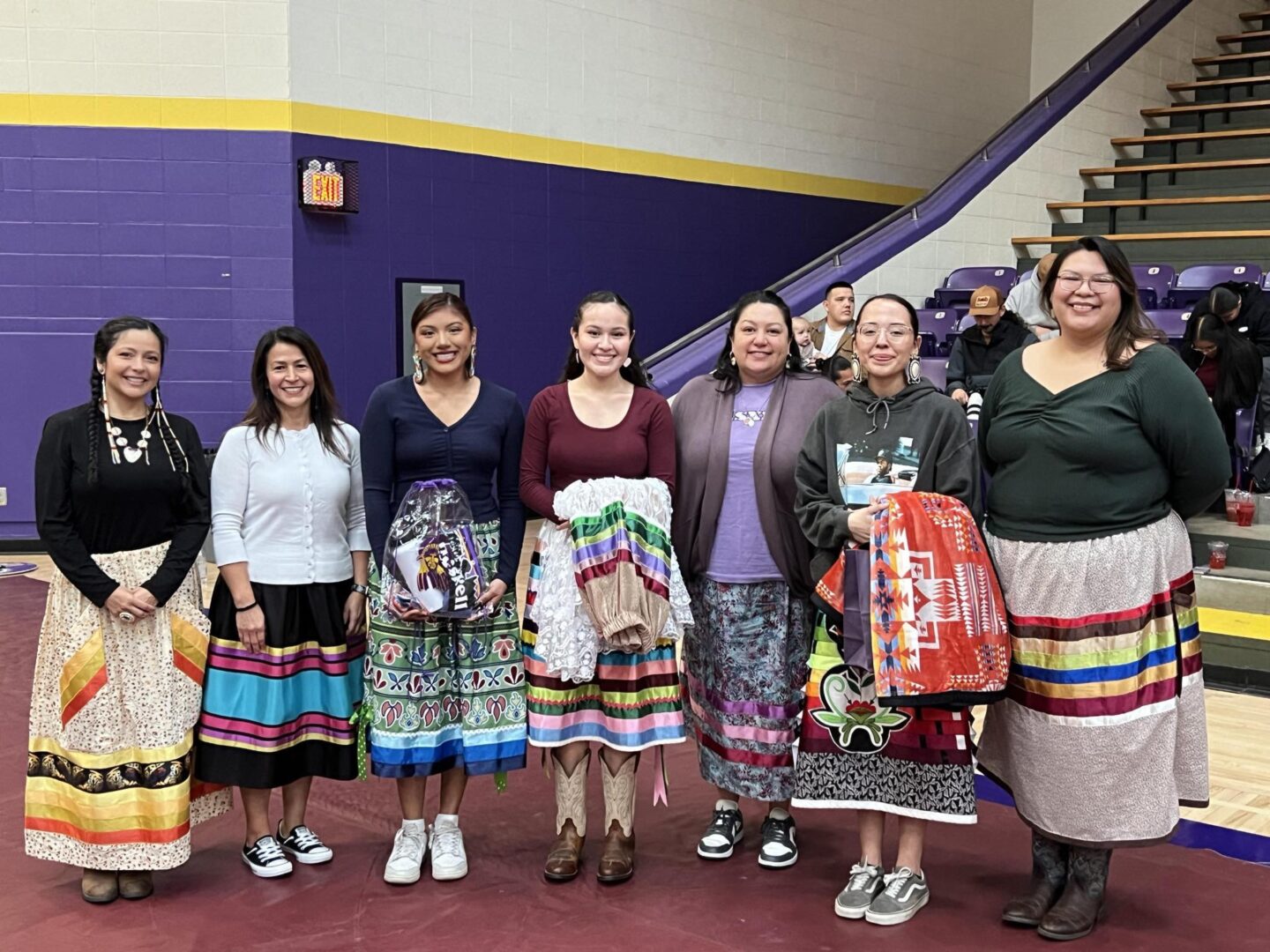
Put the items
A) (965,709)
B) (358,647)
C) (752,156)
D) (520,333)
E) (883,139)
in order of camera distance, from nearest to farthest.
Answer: (965,709)
(358,647)
(520,333)
(752,156)
(883,139)

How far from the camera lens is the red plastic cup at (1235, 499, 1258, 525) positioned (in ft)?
20.2

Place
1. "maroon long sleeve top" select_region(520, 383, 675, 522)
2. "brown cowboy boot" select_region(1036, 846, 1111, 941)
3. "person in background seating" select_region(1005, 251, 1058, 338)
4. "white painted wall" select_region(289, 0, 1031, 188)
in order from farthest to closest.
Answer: "white painted wall" select_region(289, 0, 1031, 188)
"person in background seating" select_region(1005, 251, 1058, 338)
"maroon long sleeve top" select_region(520, 383, 675, 522)
"brown cowboy boot" select_region(1036, 846, 1111, 941)

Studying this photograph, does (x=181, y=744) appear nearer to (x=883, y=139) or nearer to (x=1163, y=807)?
(x=1163, y=807)

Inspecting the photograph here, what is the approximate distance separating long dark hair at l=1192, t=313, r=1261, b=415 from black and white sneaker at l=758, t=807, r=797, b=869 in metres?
4.04

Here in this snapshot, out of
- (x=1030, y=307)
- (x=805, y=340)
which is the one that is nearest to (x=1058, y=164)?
(x=1030, y=307)

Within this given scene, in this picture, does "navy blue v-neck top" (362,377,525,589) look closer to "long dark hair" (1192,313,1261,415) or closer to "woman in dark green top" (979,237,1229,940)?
"woman in dark green top" (979,237,1229,940)

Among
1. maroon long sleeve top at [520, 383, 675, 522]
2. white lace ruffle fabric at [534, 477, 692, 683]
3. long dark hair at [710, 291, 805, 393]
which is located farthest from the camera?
long dark hair at [710, 291, 805, 393]

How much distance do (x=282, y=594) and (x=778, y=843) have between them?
4.78ft

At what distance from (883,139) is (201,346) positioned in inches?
254

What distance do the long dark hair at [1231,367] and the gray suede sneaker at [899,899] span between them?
4.17m

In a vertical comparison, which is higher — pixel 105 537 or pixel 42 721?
pixel 105 537

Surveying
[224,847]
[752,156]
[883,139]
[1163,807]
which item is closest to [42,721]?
[224,847]

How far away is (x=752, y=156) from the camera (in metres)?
10.3

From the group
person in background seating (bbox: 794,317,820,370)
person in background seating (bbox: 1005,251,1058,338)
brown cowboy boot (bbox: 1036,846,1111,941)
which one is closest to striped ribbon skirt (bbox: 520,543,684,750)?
brown cowboy boot (bbox: 1036,846,1111,941)
